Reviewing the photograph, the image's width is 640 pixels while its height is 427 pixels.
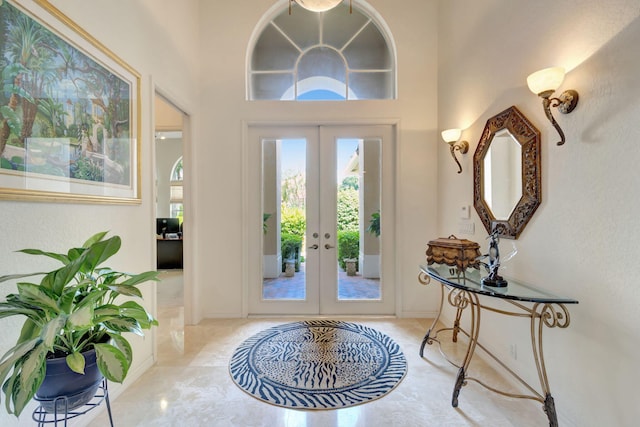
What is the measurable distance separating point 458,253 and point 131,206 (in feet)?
8.46

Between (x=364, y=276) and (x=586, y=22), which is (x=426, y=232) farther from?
(x=586, y=22)

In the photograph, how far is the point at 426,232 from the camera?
3383 millimetres

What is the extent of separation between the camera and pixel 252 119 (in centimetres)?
336

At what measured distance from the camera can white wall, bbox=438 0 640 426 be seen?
1323 millimetres

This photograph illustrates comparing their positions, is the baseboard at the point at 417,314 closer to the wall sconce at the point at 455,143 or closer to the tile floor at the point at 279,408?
the tile floor at the point at 279,408

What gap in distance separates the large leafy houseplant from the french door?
2239 millimetres

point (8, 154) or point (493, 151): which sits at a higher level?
point (493, 151)

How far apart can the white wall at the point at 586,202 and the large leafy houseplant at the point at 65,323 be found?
217 centimetres

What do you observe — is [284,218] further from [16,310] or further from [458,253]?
[16,310]

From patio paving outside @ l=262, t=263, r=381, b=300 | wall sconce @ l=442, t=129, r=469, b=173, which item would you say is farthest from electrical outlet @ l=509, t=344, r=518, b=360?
wall sconce @ l=442, t=129, r=469, b=173

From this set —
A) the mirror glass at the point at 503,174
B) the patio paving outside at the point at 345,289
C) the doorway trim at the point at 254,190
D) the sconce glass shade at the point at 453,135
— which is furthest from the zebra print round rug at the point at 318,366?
the sconce glass shade at the point at 453,135

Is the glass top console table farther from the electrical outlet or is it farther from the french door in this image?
the french door

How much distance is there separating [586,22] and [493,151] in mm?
976

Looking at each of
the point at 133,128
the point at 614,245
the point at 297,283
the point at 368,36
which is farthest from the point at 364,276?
the point at 368,36
